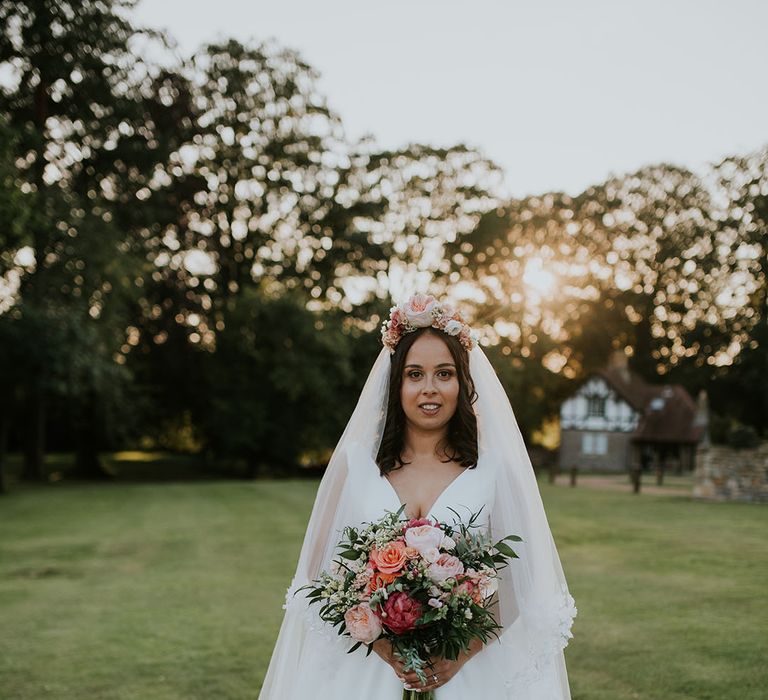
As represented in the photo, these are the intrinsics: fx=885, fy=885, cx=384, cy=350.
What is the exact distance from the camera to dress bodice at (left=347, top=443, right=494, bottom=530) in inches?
141

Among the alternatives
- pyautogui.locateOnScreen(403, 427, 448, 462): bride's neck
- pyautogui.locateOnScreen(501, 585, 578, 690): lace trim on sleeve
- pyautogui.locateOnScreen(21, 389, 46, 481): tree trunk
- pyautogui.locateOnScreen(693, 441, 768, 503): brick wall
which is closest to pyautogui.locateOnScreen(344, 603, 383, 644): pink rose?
pyautogui.locateOnScreen(501, 585, 578, 690): lace trim on sleeve

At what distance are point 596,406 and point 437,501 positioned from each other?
48183 mm

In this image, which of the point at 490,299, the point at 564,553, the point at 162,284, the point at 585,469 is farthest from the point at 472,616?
the point at 585,469

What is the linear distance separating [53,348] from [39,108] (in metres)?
8.34

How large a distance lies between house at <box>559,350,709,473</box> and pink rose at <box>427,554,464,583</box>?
47.5 metres

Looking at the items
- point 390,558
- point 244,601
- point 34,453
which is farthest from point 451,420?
point 34,453

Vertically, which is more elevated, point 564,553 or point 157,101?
point 157,101

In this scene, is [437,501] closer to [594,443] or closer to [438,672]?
[438,672]

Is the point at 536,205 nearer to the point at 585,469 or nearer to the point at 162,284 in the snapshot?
the point at 585,469

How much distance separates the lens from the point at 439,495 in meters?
3.66

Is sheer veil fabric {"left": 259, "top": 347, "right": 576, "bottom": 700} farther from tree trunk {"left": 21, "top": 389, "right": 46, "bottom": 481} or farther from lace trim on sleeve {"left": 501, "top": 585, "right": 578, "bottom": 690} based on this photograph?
tree trunk {"left": 21, "top": 389, "right": 46, "bottom": 481}

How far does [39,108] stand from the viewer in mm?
27109

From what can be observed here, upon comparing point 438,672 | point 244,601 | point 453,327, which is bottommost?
point 244,601

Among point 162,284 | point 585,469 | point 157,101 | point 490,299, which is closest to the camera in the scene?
→ point 157,101
